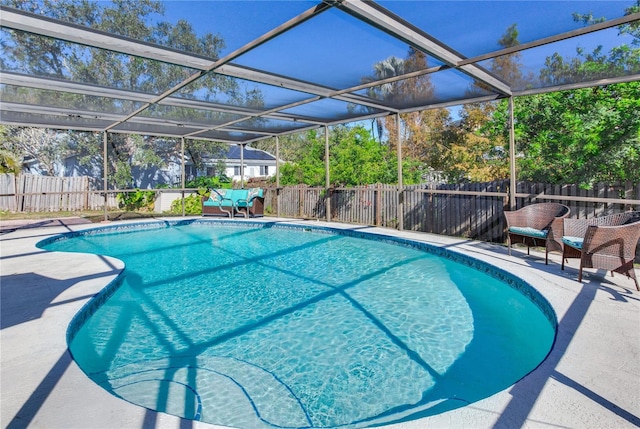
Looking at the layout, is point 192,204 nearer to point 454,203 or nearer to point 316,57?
point 454,203

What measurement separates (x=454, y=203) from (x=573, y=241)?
3.26m

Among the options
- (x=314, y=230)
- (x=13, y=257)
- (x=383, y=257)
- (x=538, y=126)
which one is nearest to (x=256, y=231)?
(x=314, y=230)

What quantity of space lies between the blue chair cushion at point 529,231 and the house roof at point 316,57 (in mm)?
2224

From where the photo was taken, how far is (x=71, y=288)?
3.99 meters

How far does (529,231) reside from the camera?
5.09m

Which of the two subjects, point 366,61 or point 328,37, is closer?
point 328,37

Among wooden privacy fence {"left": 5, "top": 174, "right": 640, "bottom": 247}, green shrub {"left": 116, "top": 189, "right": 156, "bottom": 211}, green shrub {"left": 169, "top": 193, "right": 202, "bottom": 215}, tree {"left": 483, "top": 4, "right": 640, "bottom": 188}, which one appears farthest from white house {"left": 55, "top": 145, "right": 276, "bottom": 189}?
tree {"left": 483, "top": 4, "right": 640, "bottom": 188}

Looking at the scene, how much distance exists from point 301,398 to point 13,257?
5.85 metres

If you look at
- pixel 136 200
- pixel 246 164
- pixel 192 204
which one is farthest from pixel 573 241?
pixel 246 164

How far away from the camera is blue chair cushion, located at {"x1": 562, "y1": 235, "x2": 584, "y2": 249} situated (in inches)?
159

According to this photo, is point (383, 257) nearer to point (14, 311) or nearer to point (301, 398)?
point (301, 398)

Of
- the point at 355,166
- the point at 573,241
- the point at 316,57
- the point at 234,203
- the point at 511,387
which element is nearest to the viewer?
the point at 511,387

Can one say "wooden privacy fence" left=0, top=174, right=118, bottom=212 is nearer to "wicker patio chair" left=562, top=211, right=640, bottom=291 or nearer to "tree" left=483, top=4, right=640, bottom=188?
"tree" left=483, top=4, right=640, bottom=188

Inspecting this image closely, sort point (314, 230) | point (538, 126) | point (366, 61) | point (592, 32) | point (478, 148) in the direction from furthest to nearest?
point (478, 148) < point (314, 230) < point (538, 126) < point (366, 61) < point (592, 32)
